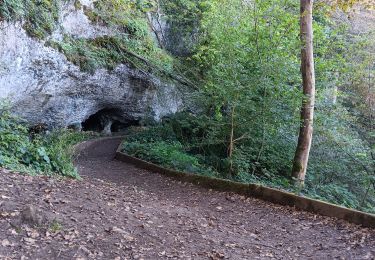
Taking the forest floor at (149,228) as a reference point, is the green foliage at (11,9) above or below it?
above

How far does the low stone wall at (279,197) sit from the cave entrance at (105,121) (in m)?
9.22

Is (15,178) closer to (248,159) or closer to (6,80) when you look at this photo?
(6,80)

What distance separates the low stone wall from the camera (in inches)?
252

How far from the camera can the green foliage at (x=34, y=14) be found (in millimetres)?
9195

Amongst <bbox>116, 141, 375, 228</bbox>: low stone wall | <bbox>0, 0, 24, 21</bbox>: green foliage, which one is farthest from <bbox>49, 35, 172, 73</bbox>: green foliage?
<bbox>116, 141, 375, 228</bbox>: low stone wall

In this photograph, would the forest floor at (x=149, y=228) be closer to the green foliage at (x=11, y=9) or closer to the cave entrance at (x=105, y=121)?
the green foliage at (x=11, y=9)

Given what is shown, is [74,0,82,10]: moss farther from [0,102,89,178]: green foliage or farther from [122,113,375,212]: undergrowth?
[0,102,89,178]: green foliage

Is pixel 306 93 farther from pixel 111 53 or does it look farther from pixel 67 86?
pixel 111 53

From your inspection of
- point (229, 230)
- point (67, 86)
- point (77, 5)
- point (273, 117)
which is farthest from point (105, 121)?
point (229, 230)

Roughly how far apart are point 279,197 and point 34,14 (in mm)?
8620

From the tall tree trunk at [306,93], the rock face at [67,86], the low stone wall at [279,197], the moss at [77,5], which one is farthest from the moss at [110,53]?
the tall tree trunk at [306,93]

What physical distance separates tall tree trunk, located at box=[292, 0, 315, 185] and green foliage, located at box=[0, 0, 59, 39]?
7530mm

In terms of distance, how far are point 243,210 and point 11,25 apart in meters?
7.55

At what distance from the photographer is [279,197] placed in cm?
781
